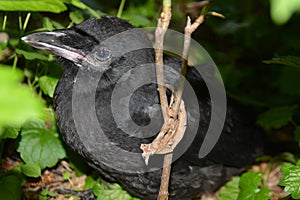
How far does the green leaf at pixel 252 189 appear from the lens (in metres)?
3.23

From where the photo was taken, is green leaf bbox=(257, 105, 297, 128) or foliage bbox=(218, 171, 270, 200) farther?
green leaf bbox=(257, 105, 297, 128)

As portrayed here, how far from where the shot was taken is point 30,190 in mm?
3379

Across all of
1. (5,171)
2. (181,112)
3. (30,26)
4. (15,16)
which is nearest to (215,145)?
(181,112)

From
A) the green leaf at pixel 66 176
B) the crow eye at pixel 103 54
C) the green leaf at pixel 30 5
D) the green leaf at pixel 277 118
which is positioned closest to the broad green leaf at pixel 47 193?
the green leaf at pixel 66 176

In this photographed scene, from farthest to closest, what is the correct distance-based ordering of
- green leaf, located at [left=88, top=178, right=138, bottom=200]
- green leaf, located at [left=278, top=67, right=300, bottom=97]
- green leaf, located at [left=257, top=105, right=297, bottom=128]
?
green leaf, located at [left=278, top=67, right=300, bottom=97]
green leaf, located at [left=257, top=105, right=297, bottom=128]
green leaf, located at [left=88, top=178, right=138, bottom=200]

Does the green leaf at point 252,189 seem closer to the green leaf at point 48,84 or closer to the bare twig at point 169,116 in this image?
the bare twig at point 169,116

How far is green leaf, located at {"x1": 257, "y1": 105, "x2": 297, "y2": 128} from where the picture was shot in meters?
3.54

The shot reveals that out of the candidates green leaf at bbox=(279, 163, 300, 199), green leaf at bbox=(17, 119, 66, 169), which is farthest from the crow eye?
green leaf at bbox=(279, 163, 300, 199)

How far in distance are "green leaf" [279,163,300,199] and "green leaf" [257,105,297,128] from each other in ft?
2.25

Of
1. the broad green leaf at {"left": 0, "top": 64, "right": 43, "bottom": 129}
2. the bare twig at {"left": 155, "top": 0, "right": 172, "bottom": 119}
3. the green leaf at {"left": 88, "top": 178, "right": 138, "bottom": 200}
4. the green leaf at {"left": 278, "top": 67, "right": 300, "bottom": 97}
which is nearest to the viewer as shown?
the broad green leaf at {"left": 0, "top": 64, "right": 43, "bottom": 129}

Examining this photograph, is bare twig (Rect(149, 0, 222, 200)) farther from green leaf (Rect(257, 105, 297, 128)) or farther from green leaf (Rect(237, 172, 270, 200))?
green leaf (Rect(257, 105, 297, 128))

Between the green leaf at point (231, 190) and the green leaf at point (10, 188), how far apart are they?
1.44 m

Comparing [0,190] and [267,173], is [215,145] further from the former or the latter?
[0,190]

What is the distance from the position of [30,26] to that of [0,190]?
1587 mm
